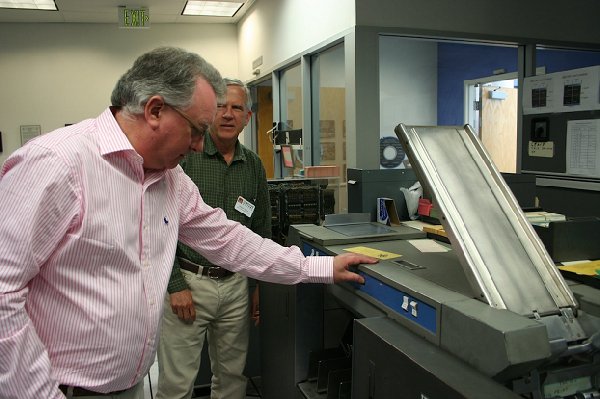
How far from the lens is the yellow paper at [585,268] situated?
1185mm

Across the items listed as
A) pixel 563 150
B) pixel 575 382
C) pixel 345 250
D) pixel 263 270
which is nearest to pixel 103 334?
pixel 263 270

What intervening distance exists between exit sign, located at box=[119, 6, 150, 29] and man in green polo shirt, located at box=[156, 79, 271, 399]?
3714 millimetres

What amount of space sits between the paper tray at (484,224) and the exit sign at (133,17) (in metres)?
4.69

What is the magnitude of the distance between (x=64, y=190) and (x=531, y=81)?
11.2 ft

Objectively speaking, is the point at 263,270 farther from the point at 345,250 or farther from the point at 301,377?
the point at 301,377

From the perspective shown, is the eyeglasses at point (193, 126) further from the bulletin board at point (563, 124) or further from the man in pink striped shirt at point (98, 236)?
the bulletin board at point (563, 124)

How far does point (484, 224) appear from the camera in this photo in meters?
1.20

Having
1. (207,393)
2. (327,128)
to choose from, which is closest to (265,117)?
(327,128)

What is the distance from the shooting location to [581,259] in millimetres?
1341

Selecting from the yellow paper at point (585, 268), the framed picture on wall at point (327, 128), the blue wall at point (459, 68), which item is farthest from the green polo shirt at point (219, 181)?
the blue wall at point (459, 68)

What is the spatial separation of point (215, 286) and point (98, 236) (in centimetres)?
104

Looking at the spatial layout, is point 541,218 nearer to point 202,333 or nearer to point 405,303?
point 405,303

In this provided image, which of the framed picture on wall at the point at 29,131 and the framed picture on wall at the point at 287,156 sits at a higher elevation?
the framed picture on wall at the point at 29,131

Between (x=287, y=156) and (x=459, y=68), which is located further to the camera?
(x=459, y=68)
